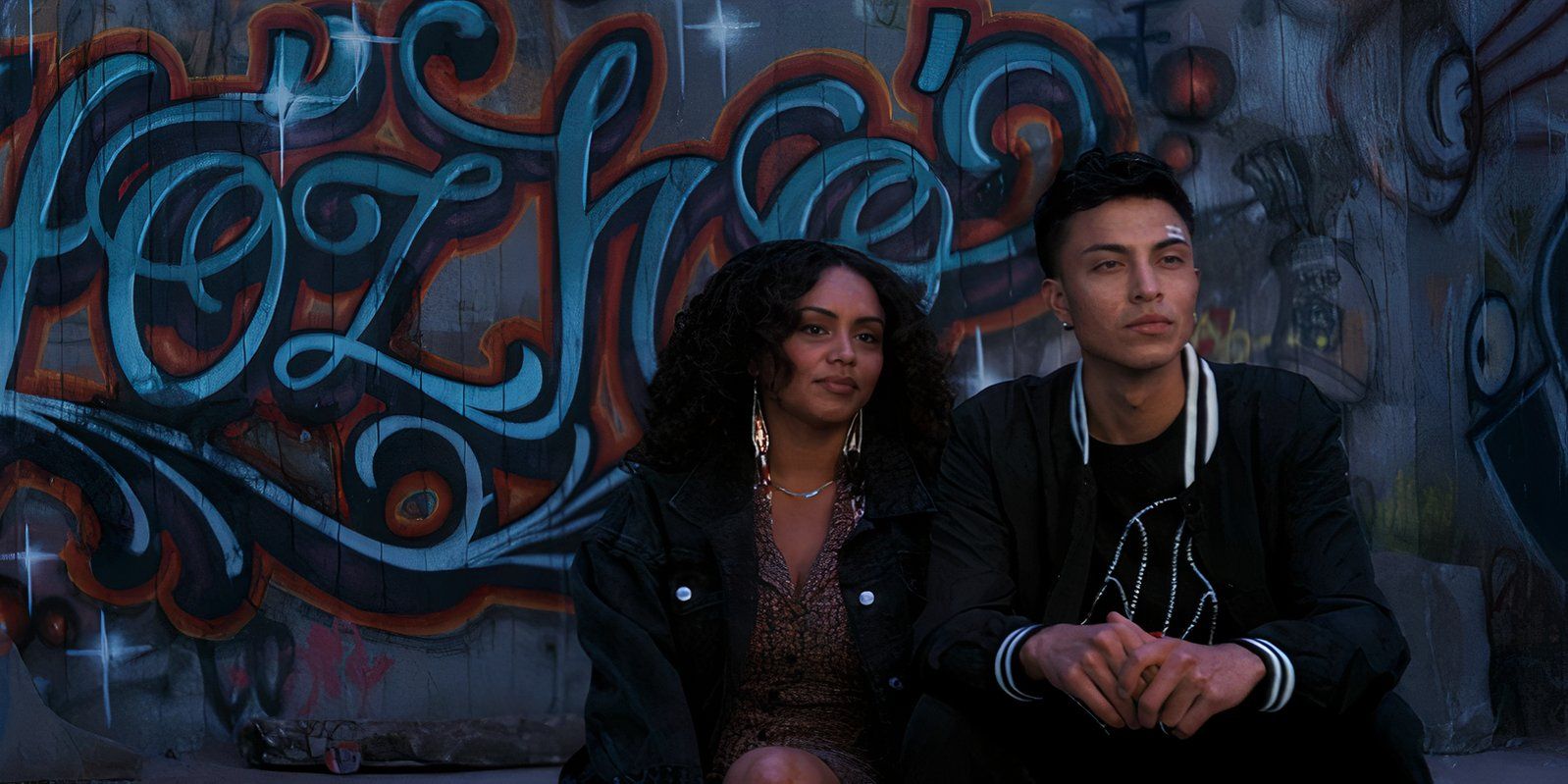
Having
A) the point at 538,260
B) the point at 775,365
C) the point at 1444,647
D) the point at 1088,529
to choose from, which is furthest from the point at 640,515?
the point at 1444,647

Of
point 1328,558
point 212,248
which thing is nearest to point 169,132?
point 212,248

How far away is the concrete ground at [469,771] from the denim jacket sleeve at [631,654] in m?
1.33

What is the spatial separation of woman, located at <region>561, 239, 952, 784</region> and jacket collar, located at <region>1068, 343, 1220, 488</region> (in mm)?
487

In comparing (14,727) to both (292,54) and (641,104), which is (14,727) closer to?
(292,54)

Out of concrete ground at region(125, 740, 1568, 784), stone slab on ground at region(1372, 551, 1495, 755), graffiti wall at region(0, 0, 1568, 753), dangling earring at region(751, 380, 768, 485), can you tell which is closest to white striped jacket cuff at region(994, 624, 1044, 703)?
dangling earring at region(751, 380, 768, 485)

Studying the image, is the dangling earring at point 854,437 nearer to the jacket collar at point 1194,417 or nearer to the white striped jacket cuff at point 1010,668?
the jacket collar at point 1194,417

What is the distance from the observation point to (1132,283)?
7.72 feet

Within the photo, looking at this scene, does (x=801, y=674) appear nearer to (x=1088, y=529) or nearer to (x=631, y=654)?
(x=631, y=654)

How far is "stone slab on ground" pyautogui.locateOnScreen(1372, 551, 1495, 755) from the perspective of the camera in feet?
12.8

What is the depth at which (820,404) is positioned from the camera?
2826 mm

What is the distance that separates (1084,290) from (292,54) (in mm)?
2777

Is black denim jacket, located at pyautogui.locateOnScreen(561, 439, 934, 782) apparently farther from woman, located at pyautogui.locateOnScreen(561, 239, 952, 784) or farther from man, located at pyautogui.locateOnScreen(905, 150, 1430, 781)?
man, located at pyautogui.locateOnScreen(905, 150, 1430, 781)

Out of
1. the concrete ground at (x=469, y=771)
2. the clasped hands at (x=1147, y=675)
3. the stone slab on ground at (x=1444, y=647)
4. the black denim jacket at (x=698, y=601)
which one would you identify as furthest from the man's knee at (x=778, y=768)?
the stone slab on ground at (x=1444, y=647)

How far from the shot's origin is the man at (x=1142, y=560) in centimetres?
197
